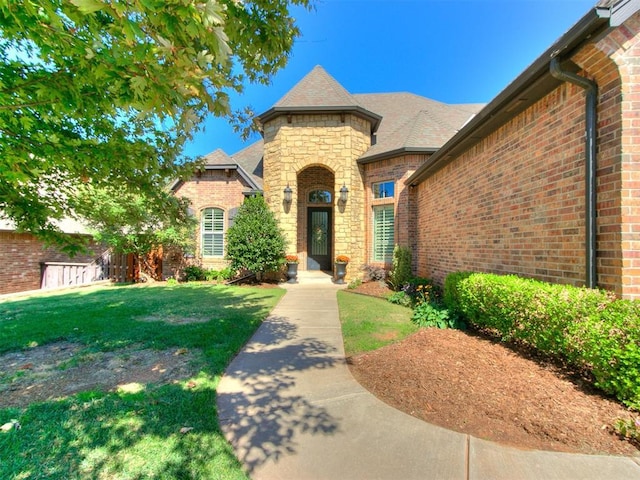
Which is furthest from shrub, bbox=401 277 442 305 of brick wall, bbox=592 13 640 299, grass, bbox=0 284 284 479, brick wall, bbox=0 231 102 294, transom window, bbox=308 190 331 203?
brick wall, bbox=0 231 102 294

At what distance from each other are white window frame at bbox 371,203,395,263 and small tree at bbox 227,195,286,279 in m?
3.69

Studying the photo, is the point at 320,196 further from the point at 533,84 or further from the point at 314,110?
the point at 533,84

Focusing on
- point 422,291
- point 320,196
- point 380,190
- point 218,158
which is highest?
point 218,158

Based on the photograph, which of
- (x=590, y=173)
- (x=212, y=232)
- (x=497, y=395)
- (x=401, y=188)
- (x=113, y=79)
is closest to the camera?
(x=113, y=79)

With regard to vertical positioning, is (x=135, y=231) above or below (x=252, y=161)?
below

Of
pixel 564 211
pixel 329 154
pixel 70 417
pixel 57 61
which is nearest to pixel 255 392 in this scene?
pixel 70 417

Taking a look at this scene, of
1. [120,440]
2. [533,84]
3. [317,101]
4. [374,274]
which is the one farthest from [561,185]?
[317,101]

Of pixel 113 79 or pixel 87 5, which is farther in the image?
pixel 113 79

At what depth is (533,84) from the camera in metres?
3.71

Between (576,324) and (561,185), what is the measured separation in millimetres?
1743

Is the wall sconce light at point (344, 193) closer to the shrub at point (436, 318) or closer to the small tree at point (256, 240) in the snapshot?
the small tree at point (256, 240)

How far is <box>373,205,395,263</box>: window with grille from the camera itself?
10.9m

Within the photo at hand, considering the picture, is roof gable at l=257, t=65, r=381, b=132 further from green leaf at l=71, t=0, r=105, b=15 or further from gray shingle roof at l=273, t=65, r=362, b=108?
green leaf at l=71, t=0, r=105, b=15

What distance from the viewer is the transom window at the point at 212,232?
1320 centimetres
